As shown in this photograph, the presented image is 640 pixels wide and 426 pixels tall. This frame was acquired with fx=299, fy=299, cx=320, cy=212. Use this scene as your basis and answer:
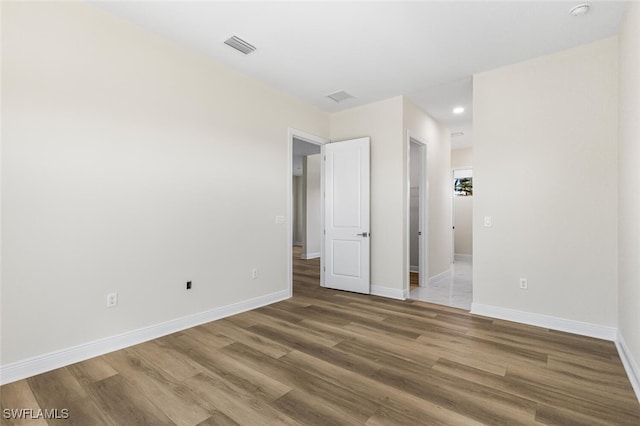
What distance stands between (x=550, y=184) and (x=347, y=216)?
256 cm

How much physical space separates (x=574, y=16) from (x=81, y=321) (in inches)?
192

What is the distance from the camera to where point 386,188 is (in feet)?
14.6

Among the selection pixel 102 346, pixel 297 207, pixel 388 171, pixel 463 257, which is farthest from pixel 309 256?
pixel 102 346

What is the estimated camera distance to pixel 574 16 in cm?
257

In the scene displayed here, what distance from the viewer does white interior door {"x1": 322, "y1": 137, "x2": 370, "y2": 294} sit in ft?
14.9

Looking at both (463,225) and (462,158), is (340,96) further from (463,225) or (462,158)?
(463,225)

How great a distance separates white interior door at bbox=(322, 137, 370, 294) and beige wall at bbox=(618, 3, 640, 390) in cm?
269

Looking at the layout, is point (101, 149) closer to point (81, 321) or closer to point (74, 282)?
point (74, 282)

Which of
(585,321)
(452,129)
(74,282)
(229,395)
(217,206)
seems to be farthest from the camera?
(452,129)

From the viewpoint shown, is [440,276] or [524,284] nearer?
[524,284]

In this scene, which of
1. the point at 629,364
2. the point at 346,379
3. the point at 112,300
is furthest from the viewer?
the point at 112,300

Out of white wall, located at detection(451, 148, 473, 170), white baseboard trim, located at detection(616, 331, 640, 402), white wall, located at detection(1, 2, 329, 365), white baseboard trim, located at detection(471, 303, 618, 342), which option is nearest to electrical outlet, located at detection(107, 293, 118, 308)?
white wall, located at detection(1, 2, 329, 365)

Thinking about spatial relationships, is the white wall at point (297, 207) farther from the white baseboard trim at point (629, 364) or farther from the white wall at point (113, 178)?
the white baseboard trim at point (629, 364)

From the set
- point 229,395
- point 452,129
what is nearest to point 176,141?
point 229,395
